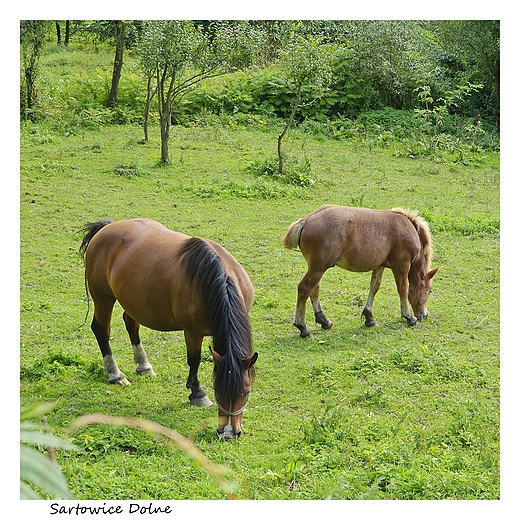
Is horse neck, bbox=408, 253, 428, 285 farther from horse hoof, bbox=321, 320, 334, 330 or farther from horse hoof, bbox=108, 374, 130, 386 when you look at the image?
horse hoof, bbox=108, 374, 130, 386

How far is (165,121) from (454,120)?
30.9ft

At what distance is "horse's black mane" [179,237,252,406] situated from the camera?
515 cm

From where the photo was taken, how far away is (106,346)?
267 inches

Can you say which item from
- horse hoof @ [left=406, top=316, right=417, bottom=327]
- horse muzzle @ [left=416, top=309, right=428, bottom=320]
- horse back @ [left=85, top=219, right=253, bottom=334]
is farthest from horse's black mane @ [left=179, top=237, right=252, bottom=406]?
horse muzzle @ [left=416, top=309, right=428, bottom=320]

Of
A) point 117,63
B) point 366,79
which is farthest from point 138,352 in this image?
point 366,79

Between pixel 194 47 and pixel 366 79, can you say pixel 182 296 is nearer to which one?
pixel 194 47

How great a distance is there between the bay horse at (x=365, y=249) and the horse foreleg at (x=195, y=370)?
2348mm

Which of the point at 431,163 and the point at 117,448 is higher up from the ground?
the point at 431,163

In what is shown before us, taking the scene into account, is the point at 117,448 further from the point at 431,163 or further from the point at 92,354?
the point at 431,163

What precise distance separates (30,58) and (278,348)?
12.7m

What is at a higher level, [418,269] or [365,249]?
[365,249]

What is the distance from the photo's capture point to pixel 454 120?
2005 centimetres

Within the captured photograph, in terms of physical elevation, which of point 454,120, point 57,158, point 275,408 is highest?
point 454,120
